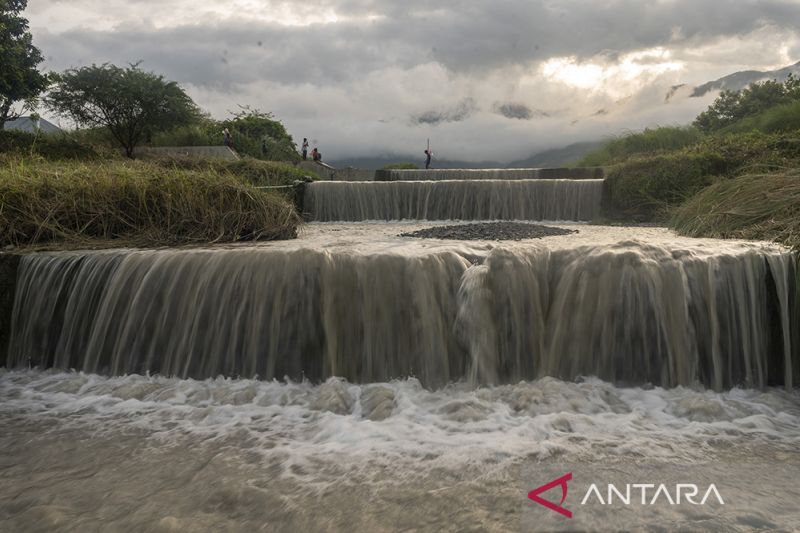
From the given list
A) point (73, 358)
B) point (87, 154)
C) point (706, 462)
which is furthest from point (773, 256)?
point (87, 154)

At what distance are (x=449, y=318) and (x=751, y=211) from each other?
14.2ft

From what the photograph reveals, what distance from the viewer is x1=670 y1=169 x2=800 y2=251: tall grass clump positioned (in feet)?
19.7

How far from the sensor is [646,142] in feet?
64.0

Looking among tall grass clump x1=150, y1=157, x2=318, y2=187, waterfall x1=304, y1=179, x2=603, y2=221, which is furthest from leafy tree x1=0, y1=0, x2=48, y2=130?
waterfall x1=304, y1=179, x2=603, y2=221

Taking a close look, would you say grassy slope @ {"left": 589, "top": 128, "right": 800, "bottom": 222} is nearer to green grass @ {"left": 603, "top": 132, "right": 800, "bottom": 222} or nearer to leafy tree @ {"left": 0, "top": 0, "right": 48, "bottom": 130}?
green grass @ {"left": 603, "top": 132, "right": 800, "bottom": 222}

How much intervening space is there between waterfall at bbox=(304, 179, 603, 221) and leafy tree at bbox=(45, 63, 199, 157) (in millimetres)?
12922

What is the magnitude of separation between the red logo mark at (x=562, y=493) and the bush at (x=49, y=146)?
19.7m

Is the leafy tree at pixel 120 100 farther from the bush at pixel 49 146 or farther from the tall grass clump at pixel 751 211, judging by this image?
the tall grass clump at pixel 751 211

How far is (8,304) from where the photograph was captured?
579cm

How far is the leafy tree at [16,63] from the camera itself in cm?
2032

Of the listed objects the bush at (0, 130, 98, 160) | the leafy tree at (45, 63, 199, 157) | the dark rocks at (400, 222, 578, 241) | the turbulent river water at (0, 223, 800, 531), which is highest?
the leafy tree at (45, 63, 199, 157)

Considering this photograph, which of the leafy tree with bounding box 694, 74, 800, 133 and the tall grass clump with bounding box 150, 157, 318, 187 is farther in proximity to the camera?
the leafy tree with bounding box 694, 74, 800, 133

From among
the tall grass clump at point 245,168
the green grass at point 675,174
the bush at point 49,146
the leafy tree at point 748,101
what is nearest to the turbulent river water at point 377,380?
the green grass at point 675,174

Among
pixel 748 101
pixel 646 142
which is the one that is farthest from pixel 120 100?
pixel 748 101
